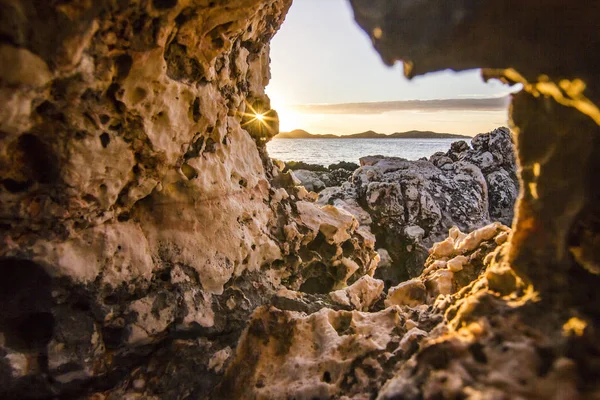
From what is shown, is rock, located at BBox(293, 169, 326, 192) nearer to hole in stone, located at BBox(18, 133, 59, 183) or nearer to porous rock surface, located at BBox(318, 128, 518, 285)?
porous rock surface, located at BBox(318, 128, 518, 285)

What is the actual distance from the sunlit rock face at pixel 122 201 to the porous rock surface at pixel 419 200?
6.48m

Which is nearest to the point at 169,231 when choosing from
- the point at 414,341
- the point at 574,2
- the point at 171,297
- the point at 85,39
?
the point at 171,297

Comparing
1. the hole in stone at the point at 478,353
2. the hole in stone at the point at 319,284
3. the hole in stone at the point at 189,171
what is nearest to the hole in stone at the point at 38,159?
the hole in stone at the point at 189,171

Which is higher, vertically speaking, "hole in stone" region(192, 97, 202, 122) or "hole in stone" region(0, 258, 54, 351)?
"hole in stone" region(192, 97, 202, 122)

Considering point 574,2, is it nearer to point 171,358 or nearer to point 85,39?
point 85,39

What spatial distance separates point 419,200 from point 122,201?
837 centimetres

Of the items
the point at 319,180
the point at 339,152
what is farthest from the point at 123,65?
the point at 339,152

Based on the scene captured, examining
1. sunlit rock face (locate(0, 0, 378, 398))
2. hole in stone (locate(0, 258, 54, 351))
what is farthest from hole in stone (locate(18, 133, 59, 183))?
hole in stone (locate(0, 258, 54, 351))

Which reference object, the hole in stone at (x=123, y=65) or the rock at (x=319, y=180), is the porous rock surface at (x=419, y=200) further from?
the hole in stone at (x=123, y=65)

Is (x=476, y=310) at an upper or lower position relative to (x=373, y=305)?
upper

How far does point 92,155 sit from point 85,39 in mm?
656

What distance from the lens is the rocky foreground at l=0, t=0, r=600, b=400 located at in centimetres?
177

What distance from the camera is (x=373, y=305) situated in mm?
4121

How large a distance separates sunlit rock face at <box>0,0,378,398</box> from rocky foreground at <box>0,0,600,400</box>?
0.01 metres
